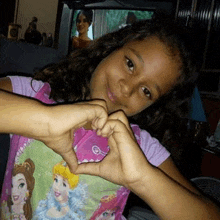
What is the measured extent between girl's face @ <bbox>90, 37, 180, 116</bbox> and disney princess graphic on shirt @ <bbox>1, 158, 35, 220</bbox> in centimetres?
36

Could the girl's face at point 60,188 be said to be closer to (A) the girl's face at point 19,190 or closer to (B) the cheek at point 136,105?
(A) the girl's face at point 19,190

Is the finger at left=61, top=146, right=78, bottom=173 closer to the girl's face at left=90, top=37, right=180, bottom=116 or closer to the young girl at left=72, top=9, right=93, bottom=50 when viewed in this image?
the girl's face at left=90, top=37, right=180, bottom=116

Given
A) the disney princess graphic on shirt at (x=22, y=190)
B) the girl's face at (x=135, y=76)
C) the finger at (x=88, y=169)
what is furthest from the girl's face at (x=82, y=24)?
the finger at (x=88, y=169)

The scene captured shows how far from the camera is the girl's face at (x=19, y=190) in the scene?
0.84m

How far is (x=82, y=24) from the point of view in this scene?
188cm

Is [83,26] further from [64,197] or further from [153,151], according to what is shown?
[64,197]

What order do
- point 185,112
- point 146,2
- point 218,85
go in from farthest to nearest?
point 218,85
point 146,2
point 185,112

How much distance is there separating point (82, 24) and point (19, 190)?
1407 mm

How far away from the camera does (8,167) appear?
88 centimetres

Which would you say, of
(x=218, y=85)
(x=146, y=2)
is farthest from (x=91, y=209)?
(x=218, y=85)

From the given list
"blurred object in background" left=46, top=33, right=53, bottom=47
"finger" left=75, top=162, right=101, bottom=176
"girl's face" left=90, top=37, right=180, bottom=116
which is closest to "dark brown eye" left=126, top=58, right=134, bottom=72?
"girl's face" left=90, top=37, right=180, bottom=116

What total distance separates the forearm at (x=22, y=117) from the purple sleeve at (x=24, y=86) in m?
0.33

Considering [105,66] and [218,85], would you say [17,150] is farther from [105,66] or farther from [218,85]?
[218,85]

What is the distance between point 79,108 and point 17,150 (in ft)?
1.40
